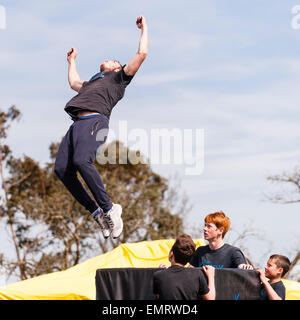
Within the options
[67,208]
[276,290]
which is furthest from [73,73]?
[67,208]

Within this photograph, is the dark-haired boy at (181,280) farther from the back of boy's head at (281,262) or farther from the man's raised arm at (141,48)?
the man's raised arm at (141,48)

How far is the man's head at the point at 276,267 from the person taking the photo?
468cm

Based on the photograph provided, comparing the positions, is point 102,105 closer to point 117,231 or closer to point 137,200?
point 117,231

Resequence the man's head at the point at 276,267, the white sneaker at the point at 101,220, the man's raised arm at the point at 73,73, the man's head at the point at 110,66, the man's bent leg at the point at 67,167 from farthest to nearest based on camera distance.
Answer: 1. the man's raised arm at the point at 73,73
2. the man's head at the point at 110,66
3. the white sneaker at the point at 101,220
4. the man's bent leg at the point at 67,167
5. the man's head at the point at 276,267

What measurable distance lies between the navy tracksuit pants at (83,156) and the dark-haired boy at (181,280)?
90 cm

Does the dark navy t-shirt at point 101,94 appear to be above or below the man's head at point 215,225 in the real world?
above

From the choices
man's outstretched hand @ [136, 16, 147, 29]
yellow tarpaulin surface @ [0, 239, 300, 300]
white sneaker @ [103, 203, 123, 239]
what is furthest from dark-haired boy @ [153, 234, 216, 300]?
yellow tarpaulin surface @ [0, 239, 300, 300]

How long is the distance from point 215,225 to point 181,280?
0.93 metres

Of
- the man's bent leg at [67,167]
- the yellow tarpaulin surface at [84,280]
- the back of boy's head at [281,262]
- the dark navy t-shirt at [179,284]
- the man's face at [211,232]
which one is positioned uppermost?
the man's bent leg at [67,167]

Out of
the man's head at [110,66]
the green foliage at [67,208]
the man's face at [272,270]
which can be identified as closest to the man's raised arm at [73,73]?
the man's head at [110,66]

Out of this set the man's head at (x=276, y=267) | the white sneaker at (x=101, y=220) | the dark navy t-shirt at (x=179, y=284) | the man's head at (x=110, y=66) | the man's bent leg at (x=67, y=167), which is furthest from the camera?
the man's head at (x=110, y=66)

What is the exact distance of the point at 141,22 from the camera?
470 cm

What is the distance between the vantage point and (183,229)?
2158 cm
